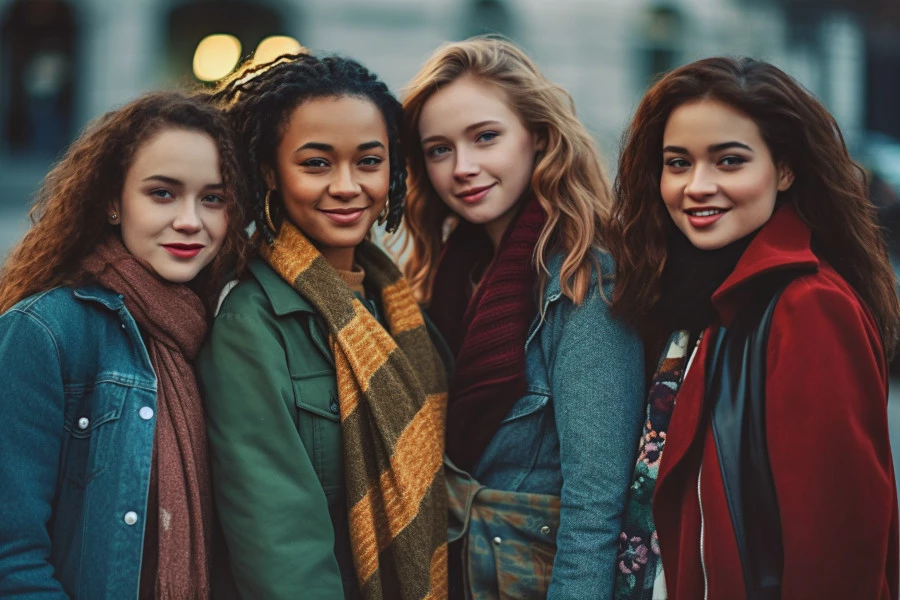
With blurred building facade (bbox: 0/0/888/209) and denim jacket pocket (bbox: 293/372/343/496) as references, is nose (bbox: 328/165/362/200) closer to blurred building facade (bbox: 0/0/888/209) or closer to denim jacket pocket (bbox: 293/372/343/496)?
denim jacket pocket (bbox: 293/372/343/496)

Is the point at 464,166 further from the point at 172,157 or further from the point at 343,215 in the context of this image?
the point at 172,157

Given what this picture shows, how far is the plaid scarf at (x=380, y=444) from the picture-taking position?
2.34 metres

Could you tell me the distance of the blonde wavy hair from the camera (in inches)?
105

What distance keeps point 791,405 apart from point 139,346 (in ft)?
5.07

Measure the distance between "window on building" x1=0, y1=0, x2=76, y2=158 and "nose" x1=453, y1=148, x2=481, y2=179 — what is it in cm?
1633

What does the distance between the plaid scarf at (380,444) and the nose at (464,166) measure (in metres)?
0.53

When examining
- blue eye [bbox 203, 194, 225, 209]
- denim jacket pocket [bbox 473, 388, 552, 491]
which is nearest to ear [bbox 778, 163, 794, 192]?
denim jacket pocket [bbox 473, 388, 552, 491]

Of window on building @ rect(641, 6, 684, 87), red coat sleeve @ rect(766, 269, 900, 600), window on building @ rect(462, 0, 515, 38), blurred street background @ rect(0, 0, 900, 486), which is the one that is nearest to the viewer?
red coat sleeve @ rect(766, 269, 900, 600)

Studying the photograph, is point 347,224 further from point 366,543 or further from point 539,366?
point 366,543

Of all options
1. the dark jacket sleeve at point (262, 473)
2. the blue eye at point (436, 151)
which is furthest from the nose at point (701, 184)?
the dark jacket sleeve at point (262, 473)

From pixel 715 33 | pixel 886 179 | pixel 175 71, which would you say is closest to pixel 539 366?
pixel 886 179

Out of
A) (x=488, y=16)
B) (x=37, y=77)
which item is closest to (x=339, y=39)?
A: (x=488, y=16)

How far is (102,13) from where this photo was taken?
15852 mm

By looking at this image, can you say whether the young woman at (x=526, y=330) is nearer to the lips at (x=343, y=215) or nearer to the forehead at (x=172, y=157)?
the lips at (x=343, y=215)
